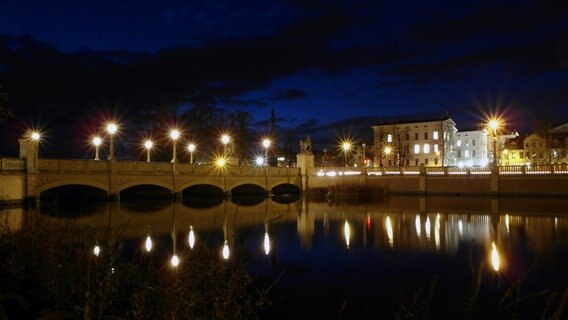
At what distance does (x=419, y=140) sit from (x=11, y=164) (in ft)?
274

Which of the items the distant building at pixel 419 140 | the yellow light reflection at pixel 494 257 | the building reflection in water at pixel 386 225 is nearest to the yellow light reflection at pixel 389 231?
the building reflection in water at pixel 386 225

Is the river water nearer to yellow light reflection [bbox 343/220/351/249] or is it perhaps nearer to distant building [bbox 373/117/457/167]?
yellow light reflection [bbox 343/220/351/249]

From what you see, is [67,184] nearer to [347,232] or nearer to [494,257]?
[347,232]

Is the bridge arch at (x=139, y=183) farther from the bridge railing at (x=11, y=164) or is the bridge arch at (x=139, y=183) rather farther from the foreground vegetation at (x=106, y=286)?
the foreground vegetation at (x=106, y=286)

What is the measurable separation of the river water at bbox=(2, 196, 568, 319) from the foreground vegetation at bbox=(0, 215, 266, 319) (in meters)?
0.73

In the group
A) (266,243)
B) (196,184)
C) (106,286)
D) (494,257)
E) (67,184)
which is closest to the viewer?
(106,286)

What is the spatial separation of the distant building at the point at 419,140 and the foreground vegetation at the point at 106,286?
9174 cm

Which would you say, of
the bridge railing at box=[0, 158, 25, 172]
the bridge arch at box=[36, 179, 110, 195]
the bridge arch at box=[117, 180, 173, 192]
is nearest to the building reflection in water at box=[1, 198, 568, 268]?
the bridge railing at box=[0, 158, 25, 172]

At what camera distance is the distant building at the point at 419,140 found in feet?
329

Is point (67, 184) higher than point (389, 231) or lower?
higher

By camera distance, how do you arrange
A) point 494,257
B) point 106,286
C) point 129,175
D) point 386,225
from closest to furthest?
point 106,286 < point 494,257 < point 386,225 < point 129,175

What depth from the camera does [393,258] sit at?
61.4ft

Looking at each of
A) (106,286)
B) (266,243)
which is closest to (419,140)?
(266,243)

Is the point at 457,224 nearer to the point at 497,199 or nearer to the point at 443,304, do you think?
the point at 443,304
